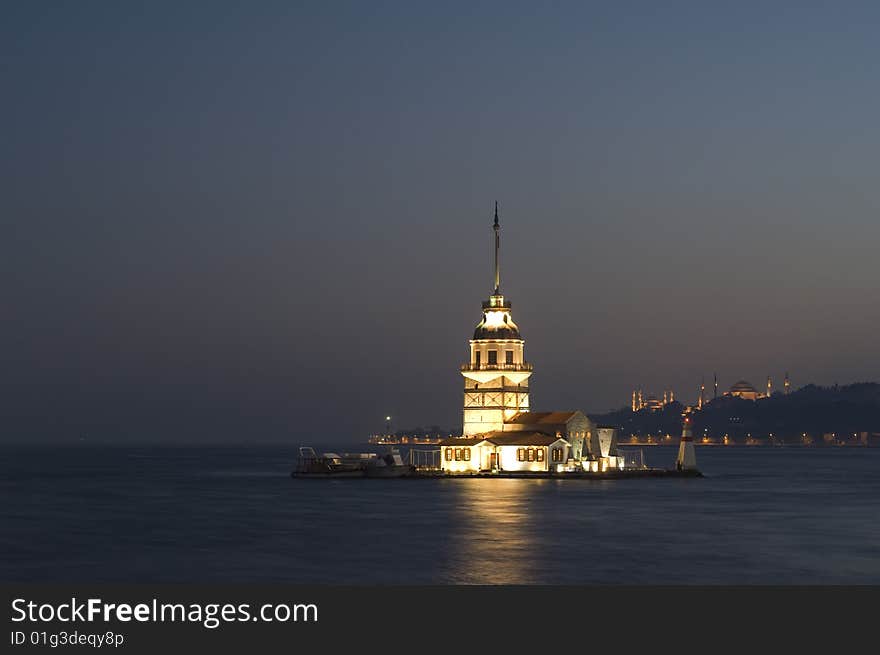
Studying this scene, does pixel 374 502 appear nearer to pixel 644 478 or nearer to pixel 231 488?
pixel 231 488

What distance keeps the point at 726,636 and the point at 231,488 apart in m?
87.5

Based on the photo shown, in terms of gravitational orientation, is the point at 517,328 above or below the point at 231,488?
above

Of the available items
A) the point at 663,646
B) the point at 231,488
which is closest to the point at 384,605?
the point at 663,646

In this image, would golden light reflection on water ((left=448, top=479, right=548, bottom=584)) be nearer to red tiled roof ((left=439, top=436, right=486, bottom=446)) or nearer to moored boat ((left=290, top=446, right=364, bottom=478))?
red tiled roof ((left=439, top=436, right=486, bottom=446))

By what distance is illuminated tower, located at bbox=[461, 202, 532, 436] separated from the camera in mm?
116188

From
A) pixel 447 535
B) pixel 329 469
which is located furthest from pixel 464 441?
pixel 447 535

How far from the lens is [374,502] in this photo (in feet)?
285

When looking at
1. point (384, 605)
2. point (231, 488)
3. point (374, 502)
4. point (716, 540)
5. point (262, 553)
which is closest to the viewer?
point (384, 605)

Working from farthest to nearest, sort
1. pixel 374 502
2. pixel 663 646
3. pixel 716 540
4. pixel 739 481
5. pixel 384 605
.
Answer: pixel 739 481
pixel 374 502
pixel 716 540
pixel 384 605
pixel 663 646

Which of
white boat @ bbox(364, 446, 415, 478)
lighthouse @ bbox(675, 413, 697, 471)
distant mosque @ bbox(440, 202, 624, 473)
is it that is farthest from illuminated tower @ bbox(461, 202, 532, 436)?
lighthouse @ bbox(675, 413, 697, 471)

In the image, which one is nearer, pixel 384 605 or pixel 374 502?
pixel 384 605

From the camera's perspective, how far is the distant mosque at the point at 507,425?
112m

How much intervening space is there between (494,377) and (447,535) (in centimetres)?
5417

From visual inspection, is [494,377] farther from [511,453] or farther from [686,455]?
[686,455]
